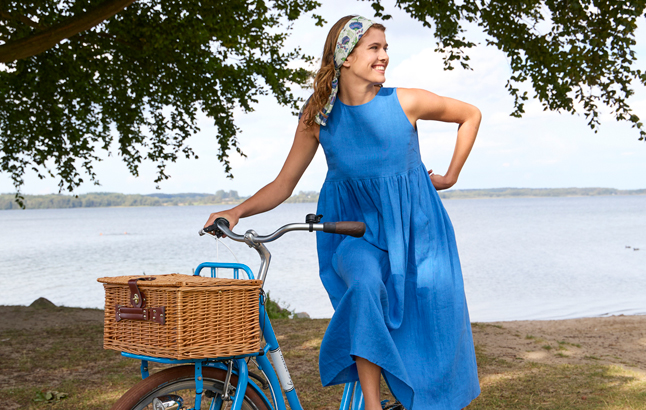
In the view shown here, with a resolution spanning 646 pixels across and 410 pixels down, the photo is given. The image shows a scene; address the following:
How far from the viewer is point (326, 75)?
2408 mm

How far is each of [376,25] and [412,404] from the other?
57.7 inches

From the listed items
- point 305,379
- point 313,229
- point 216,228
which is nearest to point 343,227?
point 313,229

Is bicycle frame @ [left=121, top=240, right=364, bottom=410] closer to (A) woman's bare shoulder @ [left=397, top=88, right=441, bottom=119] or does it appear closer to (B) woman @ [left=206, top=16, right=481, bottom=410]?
(B) woman @ [left=206, top=16, right=481, bottom=410]

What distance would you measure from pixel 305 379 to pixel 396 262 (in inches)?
122

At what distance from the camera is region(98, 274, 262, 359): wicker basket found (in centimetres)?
193

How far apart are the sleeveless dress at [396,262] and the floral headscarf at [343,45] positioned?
0.16ft

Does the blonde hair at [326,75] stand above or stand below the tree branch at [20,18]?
below

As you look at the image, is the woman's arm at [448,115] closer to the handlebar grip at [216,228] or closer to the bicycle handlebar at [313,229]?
the bicycle handlebar at [313,229]

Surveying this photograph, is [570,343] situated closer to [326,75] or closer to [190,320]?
[326,75]

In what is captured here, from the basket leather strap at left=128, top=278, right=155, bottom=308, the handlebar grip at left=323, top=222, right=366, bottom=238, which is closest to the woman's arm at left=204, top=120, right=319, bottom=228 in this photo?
the handlebar grip at left=323, top=222, right=366, bottom=238

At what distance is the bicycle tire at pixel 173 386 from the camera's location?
2023 mm

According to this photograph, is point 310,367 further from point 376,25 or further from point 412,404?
point 376,25

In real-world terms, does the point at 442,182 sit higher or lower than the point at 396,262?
higher

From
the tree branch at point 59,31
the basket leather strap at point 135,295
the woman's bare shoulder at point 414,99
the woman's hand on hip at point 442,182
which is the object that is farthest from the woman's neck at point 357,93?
the tree branch at point 59,31
